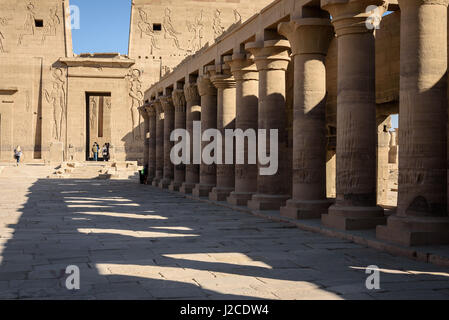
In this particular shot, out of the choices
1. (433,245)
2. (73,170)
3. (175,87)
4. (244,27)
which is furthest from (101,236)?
(73,170)

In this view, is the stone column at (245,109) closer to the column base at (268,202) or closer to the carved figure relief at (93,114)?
the column base at (268,202)

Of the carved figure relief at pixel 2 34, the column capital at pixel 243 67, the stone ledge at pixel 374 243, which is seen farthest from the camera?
the carved figure relief at pixel 2 34

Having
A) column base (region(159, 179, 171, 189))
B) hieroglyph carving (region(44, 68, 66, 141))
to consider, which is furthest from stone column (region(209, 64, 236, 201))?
hieroglyph carving (region(44, 68, 66, 141))

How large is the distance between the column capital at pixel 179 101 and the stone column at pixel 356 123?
11.8m

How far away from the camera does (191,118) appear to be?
60.9 ft

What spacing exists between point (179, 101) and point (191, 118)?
1992mm

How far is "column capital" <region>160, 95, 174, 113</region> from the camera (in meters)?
21.7

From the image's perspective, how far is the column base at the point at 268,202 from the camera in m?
11.9

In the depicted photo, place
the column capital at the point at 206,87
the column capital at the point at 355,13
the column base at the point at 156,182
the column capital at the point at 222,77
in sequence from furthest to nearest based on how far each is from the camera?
the column base at the point at 156,182, the column capital at the point at 206,87, the column capital at the point at 222,77, the column capital at the point at 355,13

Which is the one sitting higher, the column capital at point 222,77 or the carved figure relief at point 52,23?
the carved figure relief at point 52,23

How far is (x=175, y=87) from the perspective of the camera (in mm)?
20188

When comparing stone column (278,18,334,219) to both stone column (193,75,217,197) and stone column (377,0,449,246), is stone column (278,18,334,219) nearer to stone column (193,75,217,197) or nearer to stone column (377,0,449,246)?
stone column (377,0,449,246)

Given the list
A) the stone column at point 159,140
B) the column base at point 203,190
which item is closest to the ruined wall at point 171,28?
the stone column at point 159,140

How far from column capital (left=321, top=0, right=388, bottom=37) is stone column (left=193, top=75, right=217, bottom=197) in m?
7.84
